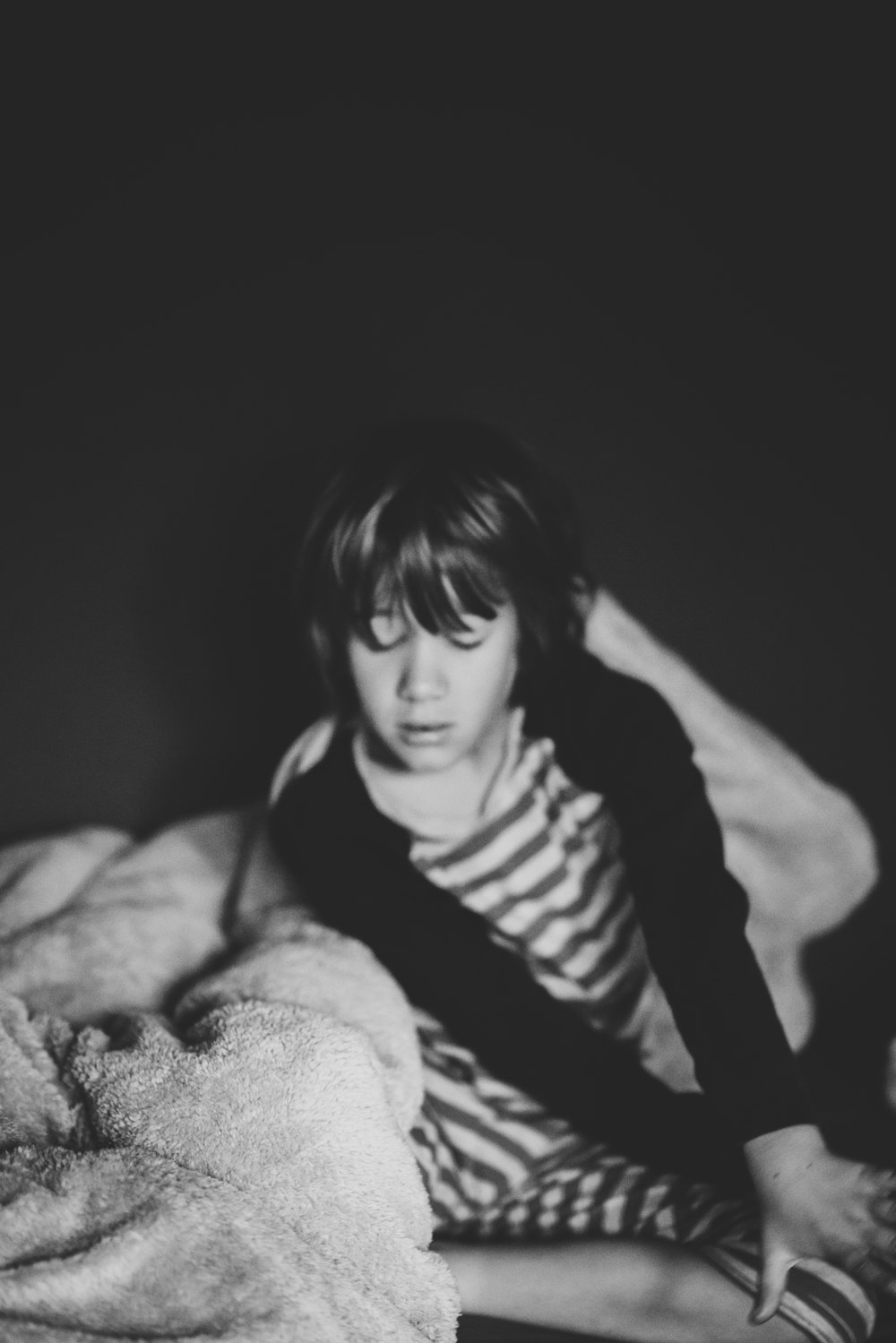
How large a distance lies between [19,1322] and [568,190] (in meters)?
1.02

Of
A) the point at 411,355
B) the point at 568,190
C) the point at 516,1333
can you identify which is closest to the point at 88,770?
the point at 411,355

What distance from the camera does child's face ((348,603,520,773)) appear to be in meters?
0.83

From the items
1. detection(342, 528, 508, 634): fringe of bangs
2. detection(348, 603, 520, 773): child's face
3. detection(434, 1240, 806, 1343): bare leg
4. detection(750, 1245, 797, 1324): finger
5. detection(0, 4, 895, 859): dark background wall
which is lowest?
detection(434, 1240, 806, 1343): bare leg

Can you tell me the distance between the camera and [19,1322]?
0.54 meters

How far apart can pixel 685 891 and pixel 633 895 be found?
0.17 ft

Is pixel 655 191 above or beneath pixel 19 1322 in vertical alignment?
above

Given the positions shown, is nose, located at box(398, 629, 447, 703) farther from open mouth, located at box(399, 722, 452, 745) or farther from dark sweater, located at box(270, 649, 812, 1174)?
dark sweater, located at box(270, 649, 812, 1174)

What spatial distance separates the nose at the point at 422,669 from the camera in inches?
32.5

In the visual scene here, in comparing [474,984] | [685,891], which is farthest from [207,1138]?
[685,891]

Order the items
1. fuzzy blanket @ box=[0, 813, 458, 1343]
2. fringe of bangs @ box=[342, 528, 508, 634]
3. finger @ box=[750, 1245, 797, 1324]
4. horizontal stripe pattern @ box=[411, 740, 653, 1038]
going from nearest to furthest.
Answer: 1. fuzzy blanket @ box=[0, 813, 458, 1343]
2. finger @ box=[750, 1245, 797, 1324]
3. fringe of bangs @ box=[342, 528, 508, 634]
4. horizontal stripe pattern @ box=[411, 740, 653, 1038]

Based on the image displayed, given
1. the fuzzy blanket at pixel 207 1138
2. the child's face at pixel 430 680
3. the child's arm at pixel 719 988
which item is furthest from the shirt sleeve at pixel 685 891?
the fuzzy blanket at pixel 207 1138

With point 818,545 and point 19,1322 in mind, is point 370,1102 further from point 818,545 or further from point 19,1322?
point 818,545

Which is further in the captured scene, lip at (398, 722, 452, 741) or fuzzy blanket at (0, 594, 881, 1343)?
lip at (398, 722, 452, 741)

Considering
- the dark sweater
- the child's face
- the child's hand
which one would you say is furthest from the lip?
the child's hand
